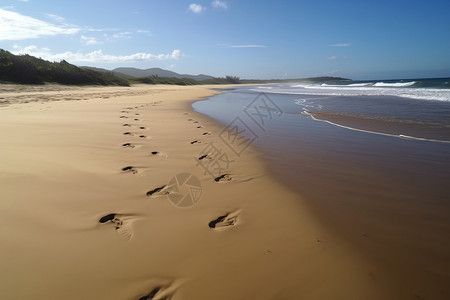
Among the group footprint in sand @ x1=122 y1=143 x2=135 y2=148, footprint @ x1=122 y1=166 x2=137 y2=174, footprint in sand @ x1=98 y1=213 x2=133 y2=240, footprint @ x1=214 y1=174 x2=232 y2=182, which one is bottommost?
footprint @ x1=214 y1=174 x2=232 y2=182

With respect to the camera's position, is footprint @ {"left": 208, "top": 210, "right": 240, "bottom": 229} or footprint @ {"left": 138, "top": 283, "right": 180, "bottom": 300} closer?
footprint @ {"left": 138, "top": 283, "right": 180, "bottom": 300}

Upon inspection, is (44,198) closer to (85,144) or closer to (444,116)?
(85,144)

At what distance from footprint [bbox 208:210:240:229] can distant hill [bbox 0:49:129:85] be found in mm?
28257

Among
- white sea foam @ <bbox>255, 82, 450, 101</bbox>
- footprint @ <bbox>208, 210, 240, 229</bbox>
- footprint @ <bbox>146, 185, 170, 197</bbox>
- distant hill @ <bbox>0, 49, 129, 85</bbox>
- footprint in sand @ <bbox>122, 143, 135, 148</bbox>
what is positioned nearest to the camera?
footprint @ <bbox>208, 210, 240, 229</bbox>

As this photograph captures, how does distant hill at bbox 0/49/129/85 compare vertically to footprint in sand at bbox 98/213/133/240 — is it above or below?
above

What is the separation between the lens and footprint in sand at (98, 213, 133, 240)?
1994 mm

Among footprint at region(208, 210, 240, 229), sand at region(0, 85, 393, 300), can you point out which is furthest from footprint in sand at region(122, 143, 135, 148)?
footprint at region(208, 210, 240, 229)

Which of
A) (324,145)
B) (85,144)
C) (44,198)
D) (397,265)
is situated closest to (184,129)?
(85,144)

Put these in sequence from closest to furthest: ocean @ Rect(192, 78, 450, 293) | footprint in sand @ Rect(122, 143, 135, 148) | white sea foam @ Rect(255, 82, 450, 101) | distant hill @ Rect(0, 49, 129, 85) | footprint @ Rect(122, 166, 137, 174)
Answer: ocean @ Rect(192, 78, 450, 293) → footprint @ Rect(122, 166, 137, 174) → footprint in sand @ Rect(122, 143, 135, 148) → white sea foam @ Rect(255, 82, 450, 101) → distant hill @ Rect(0, 49, 129, 85)

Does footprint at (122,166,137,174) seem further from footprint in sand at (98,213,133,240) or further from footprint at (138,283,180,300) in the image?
footprint at (138,283,180,300)

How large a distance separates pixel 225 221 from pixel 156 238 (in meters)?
0.68

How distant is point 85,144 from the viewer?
431 cm

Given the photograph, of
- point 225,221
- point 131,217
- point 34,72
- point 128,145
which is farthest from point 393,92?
point 34,72

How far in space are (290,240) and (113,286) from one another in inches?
55.6
